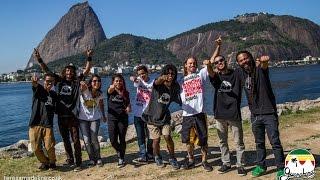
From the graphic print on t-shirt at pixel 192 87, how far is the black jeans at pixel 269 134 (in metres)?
1.19

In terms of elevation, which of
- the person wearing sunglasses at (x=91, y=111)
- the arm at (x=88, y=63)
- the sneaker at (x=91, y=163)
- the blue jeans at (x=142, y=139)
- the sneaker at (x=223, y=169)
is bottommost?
the sneaker at (x=223, y=169)

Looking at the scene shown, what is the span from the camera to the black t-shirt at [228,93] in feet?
26.1

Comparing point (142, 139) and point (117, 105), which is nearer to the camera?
point (117, 105)

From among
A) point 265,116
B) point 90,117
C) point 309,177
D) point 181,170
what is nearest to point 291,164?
point 309,177

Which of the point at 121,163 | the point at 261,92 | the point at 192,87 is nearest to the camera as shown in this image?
the point at 261,92

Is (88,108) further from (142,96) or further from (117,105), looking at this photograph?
(142,96)

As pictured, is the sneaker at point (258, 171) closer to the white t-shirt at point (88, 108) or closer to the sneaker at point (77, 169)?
the white t-shirt at point (88, 108)

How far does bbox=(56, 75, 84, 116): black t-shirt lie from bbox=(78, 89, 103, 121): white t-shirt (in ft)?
0.51

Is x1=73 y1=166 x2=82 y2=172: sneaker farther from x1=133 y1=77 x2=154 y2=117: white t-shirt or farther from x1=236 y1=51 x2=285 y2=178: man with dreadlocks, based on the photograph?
x1=236 y1=51 x2=285 y2=178: man with dreadlocks

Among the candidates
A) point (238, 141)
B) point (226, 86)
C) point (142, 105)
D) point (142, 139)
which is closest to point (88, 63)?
point (142, 105)

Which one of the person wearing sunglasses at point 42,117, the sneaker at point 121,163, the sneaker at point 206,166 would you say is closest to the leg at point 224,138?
the sneaker at point 206,166

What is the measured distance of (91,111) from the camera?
9.30 metres

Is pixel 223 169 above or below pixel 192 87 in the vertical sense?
below

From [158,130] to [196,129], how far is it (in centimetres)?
81
